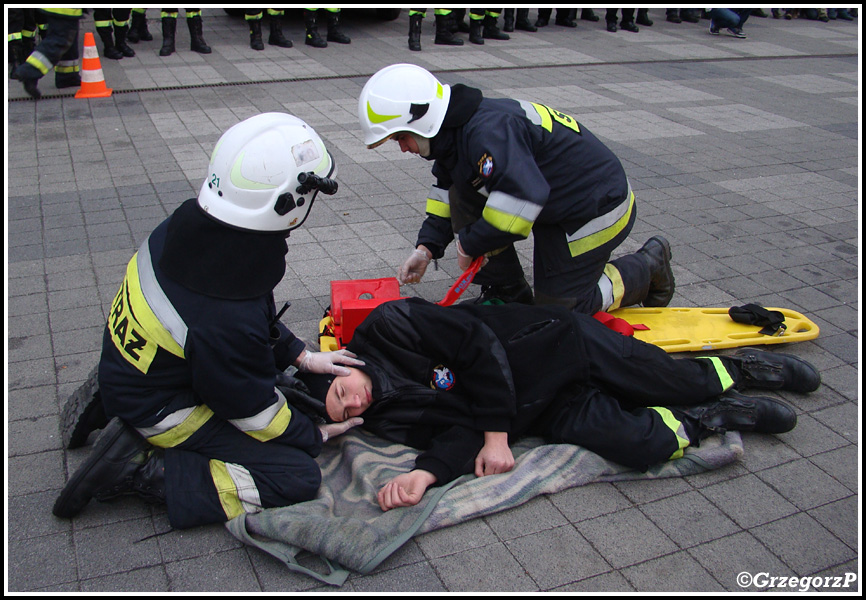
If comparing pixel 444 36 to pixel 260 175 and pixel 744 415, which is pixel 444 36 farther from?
pixel 260 175

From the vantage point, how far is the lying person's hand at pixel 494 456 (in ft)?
9.03

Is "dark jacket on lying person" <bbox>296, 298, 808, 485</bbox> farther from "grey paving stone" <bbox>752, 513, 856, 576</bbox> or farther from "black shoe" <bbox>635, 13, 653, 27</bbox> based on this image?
"black shoe" <bbox>635, 13, 653, 27</bbox>

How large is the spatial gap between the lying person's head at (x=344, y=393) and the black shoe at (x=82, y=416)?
802 millimetres

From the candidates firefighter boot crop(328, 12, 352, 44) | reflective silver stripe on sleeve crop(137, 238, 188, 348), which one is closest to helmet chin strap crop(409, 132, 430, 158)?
reflective silver stripe on sleeve crop(137, 238, 188, 348)

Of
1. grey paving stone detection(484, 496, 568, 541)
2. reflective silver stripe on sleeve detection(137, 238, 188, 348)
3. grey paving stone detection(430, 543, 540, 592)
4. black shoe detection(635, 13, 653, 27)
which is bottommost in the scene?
grey paving stone detection(430, 543, 540, 592)

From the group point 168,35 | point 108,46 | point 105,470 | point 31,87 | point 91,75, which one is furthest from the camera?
point 168,35

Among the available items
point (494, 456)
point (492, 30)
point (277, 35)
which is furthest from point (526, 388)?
point (492, 30)


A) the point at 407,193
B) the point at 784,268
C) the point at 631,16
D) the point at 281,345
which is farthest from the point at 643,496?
the point at 631,16

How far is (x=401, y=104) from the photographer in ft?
10.2

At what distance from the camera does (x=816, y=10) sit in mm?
15539

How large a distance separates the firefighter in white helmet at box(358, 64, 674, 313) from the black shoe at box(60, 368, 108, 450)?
60.0 inches

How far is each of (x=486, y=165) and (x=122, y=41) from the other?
8283 mm

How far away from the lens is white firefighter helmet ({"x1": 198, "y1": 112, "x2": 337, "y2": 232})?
2.28 metres

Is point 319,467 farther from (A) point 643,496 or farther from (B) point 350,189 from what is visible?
(B) point 350,189
